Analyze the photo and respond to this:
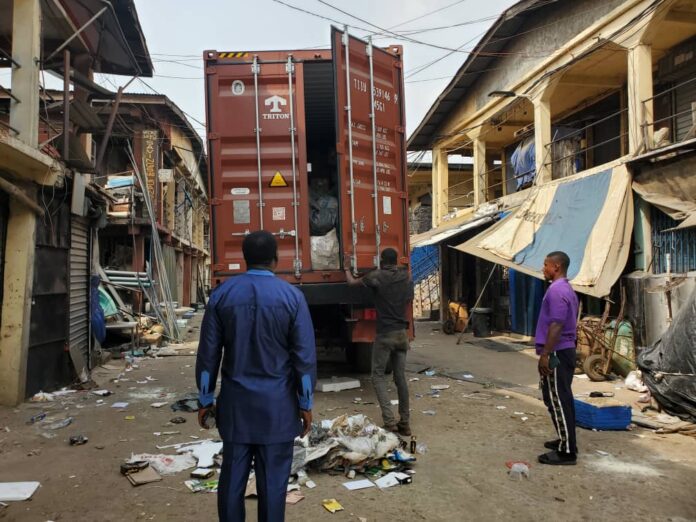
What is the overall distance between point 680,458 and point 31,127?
7.30 metres

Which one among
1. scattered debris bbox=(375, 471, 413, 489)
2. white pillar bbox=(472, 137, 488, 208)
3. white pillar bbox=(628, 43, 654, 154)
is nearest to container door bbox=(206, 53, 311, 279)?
scattered debris bbox=(375, 471, 413, 489)

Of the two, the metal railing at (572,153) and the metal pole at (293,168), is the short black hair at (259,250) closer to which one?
the metal pole at (293,168)

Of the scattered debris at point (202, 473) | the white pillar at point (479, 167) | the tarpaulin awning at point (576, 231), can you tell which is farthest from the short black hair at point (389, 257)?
the white pillar at point (479, 167)

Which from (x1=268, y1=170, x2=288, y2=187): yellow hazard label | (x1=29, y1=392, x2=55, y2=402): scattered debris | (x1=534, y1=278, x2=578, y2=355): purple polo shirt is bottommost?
(x1=29, y1=392, x2=55, y2=402): scattered debris

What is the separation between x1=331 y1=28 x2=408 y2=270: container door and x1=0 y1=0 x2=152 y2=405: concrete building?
3.47m

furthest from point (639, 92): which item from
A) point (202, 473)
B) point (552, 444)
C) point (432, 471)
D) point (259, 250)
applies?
point (202, 473)

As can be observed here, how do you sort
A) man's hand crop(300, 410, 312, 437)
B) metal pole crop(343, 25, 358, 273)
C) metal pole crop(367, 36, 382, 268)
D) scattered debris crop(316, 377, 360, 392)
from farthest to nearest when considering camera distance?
scattered debris crop(316, 377, 360, 392)
metal pole crop(367, 36, 382, 268)
metal pole crop(343, 25, 358, 273)
man's hand crop(300, 410, 312, 437)

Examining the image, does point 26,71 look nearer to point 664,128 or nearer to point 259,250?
point 259,250

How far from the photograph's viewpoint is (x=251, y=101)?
5891mm

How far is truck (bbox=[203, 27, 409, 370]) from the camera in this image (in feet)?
18.6

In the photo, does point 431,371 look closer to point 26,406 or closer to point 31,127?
point 26,406

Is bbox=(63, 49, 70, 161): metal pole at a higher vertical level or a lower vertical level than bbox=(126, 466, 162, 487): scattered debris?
higher

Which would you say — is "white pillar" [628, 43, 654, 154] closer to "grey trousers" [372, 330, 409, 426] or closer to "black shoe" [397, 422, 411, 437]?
"grey trousers" [372, 330, 409, 426]

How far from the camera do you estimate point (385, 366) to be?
4801 millimetres
